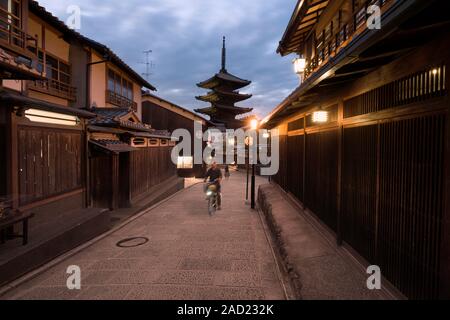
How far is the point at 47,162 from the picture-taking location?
8164 mm

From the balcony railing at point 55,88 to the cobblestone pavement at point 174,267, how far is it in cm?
710

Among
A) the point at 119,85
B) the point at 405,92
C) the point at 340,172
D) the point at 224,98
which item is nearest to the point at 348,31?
the point at 340,172

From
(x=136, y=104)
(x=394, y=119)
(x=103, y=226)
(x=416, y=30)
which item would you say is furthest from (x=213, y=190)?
(x=136, y=104)

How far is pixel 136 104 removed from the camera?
22.1 m

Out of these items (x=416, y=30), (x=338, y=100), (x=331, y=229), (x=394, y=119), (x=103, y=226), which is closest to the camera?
(x=416, y=30)

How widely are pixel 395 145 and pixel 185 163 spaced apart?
25.3 meters

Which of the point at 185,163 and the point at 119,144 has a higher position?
the point at 119,144

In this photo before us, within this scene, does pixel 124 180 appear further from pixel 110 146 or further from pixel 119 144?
pixel 110 146

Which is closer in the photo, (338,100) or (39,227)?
(338,100)

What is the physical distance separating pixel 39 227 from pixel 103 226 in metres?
2.10

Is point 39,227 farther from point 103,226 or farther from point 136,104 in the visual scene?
point 136,104

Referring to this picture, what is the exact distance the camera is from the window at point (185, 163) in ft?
93.0

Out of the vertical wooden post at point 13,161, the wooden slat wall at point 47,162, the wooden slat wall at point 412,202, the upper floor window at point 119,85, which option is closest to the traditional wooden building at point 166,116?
the upper floor window at point 119,85

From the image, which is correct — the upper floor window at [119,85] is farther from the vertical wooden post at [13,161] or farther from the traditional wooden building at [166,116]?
the vertical wooden post at [13,161]
